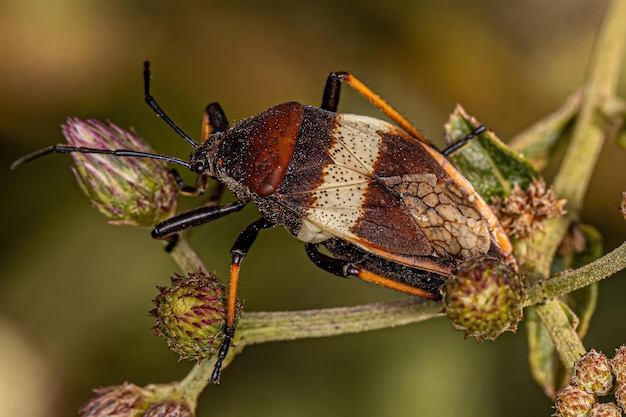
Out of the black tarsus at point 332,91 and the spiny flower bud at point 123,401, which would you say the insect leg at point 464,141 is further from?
the spiny flower bud at point 123,401

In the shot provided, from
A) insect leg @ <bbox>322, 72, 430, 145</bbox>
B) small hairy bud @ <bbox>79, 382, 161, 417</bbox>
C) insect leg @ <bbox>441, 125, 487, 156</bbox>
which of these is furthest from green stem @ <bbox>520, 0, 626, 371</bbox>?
small hairy bud @ <bbox>79, 382, 161, 417</bbox>

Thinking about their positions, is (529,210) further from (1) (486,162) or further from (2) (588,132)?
(2) (588,132)

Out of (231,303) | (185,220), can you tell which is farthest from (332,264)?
(185,220)

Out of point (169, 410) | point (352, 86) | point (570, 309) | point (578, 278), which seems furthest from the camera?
point (352, 86)

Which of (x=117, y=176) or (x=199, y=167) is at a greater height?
(x=199, y=167)

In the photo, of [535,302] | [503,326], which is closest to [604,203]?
[535,302]

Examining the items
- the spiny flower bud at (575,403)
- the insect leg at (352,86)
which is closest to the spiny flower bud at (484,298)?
the spiny flower bud at (575,403)

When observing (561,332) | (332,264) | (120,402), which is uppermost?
(332,264)
